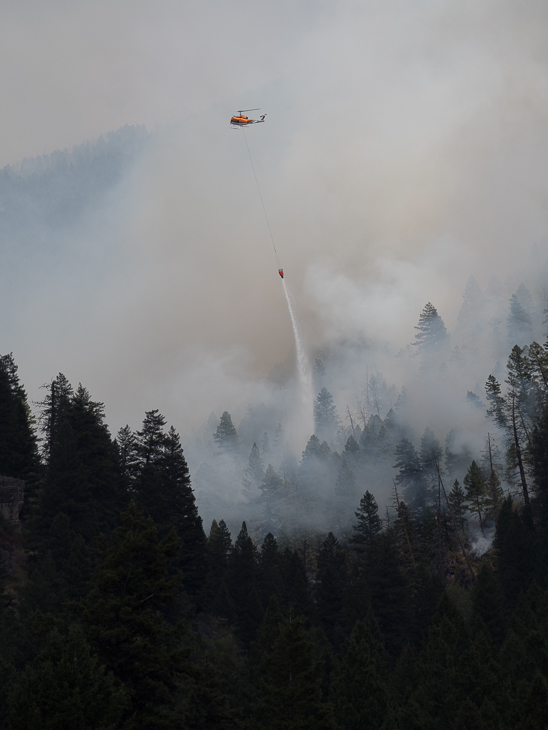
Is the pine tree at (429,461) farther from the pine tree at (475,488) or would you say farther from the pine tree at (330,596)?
the pine tree at (330,596)

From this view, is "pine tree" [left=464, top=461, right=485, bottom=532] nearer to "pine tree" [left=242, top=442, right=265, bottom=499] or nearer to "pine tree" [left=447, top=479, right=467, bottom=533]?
"pine tree" [left=447, top=479, right=467, bottom=533]

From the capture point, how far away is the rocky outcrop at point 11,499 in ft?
189

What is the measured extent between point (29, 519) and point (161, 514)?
1178 cm

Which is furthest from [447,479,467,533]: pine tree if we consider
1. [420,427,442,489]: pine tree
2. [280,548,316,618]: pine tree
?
[280,548,316,618]: pine tree

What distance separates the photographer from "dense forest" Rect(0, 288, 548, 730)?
2545 centimetres

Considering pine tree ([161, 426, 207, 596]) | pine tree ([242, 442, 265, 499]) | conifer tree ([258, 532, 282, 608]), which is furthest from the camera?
pine tree ([242, 442, 265, 499])

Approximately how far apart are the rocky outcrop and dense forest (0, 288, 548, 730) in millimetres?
668

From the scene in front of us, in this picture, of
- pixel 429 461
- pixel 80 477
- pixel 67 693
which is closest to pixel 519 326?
pixel 429 461

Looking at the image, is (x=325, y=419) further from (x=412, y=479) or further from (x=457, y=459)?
(x=412, y=479)

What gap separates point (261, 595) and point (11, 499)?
26.2 metres

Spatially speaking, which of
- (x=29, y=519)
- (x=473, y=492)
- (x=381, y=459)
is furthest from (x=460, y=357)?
(x=29, y=519)

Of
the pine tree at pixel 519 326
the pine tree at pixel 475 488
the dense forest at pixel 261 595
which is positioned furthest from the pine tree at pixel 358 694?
the pine tree at pixel 519 326

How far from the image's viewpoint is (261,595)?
6519cm

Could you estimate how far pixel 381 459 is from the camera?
113312mm
